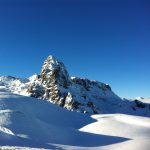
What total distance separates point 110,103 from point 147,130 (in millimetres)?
152148

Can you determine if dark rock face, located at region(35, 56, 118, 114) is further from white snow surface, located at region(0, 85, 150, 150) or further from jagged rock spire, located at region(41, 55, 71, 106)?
white snow surface, located at region(0, 85, 150, 150)

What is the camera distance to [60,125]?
37.4 metres

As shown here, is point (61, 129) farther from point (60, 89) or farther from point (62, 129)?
point (60, 89)

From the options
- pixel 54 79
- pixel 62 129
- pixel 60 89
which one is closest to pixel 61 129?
pixel 62 129

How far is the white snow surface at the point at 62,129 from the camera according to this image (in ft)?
91.2

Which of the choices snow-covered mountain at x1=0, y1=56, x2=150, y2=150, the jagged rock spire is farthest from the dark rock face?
snow-covered mountain at x1=0, y1=56, x2=150, y2=150

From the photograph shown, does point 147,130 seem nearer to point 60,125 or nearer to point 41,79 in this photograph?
point 60,125

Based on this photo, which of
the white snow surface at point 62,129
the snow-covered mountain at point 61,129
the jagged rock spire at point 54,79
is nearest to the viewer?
the snow-covered mountain at point 61,129

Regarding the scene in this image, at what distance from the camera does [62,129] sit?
34750 millimetres

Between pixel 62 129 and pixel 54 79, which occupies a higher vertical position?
pixel 54 79

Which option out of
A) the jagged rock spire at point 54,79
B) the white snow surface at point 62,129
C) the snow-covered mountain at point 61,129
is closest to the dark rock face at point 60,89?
the jagged rock spire at point 54,79

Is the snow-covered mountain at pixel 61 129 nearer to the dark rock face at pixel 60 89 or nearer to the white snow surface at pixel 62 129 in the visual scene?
the white snow surface at pixel 62 129

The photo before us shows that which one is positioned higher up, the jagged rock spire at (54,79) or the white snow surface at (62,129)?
the jagged rock spire at (54,79)

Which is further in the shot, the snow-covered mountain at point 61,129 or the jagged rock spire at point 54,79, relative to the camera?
the jagged rock spire at point 54,79
